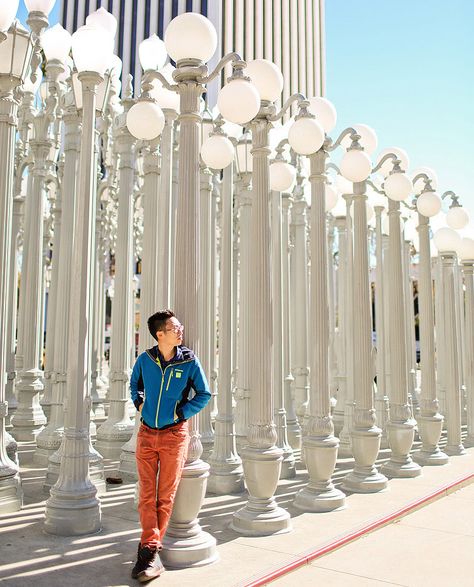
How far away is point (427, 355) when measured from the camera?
1096 centimetres

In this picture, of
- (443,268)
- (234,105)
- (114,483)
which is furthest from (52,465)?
(443,268)

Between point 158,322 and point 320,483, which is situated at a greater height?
point 158,322

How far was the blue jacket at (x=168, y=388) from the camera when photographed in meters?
4.99

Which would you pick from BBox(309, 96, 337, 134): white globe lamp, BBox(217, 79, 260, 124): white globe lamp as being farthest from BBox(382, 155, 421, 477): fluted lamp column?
BBox(217, 79, 260, 124): white globe lamp

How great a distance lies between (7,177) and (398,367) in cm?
660

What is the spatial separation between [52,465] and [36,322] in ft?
19.0

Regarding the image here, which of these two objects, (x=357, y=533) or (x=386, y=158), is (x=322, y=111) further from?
(x=357, y=533)

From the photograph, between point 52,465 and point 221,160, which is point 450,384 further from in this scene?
point 52,465

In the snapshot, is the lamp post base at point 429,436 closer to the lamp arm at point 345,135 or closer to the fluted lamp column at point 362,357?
the fluted lamp column at point 362,357

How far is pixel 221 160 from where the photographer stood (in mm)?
7930

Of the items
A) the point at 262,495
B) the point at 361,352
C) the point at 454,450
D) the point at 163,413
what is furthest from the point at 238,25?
the point at 163,413

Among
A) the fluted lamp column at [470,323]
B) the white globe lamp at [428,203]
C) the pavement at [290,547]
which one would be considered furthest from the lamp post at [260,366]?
the fluted lamp column at [470,323]

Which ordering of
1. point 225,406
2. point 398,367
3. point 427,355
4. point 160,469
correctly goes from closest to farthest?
1. point 160,469
2. point 225,406
3. point 398,367
4. point 427,355

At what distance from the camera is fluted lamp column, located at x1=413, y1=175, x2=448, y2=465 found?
34.2ft
